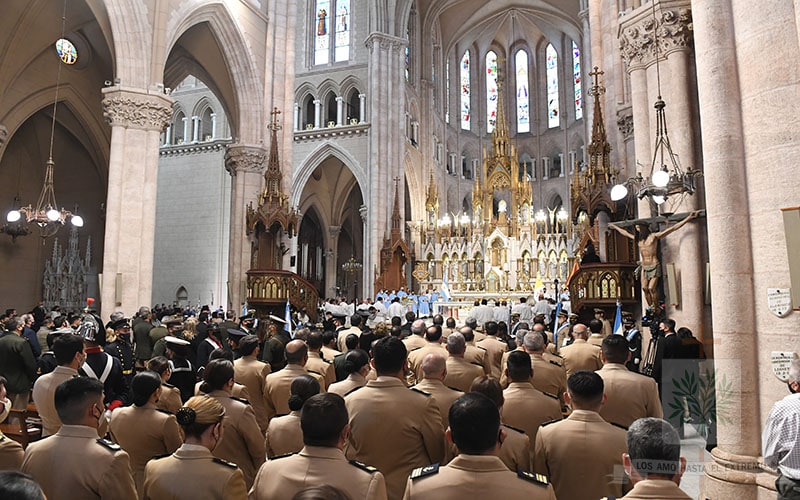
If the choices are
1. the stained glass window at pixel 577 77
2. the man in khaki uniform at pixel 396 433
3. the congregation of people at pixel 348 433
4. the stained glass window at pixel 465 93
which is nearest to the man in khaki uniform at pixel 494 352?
the congregation of people at pixel 348 433

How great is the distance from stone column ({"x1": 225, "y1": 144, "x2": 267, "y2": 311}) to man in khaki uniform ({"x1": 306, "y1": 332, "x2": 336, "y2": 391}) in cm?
1317

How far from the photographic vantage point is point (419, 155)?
36.0 meters

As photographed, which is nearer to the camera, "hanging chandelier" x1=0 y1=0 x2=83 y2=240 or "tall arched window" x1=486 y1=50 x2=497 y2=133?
"hanging chandelier" x1=0 y1=0 x2=83 y2=240

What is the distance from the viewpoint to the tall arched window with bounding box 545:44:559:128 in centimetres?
4541

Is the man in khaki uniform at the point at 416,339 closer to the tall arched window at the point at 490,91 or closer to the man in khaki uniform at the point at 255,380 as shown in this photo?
the man in khaki uniform at the point at 255,380

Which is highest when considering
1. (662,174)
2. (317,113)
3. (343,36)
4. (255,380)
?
(343,36)

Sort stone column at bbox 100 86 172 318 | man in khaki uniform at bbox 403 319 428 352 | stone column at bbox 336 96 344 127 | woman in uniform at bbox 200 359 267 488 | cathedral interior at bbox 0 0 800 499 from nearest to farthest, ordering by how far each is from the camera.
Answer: woman in uniform at bbox 200 359 267 488
cathedral interior at bbox 0 0 800 499
man in khaki uniform at bbox 403 319 428 352
stone column at bbox 100 86 172 318
stone column at bbox 336 96 344 127

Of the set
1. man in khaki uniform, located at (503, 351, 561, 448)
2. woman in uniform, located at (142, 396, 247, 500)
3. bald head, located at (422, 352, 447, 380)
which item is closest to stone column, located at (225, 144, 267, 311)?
bald head, located at (422, 352, 447, 380)

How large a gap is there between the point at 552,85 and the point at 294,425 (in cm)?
4579

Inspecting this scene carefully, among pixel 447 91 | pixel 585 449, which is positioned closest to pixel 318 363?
pixel 585 449

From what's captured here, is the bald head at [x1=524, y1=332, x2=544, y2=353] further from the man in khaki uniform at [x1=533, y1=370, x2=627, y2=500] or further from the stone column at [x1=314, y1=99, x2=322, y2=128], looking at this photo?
the stone column at [x1=314, y1=99, x2=322, y2=128]

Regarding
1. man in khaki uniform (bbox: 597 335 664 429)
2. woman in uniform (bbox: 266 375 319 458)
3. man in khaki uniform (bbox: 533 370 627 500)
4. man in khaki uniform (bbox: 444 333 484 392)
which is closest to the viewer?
man in khaki uniform (bbox: 533 370 627 500)

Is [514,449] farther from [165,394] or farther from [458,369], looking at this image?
[165,394]

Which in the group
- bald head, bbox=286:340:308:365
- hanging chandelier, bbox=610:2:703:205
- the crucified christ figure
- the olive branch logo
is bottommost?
the olive branch logo
